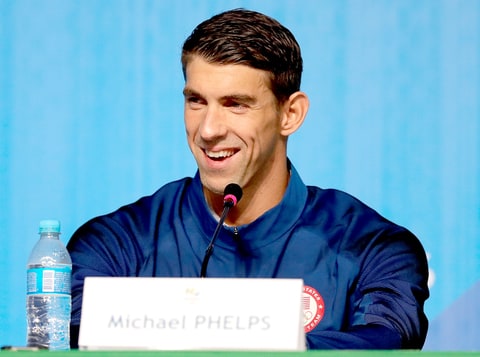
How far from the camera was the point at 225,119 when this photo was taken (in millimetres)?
2922

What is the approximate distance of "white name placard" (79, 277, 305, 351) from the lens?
2133mm

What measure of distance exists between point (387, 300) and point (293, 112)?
1.98ft

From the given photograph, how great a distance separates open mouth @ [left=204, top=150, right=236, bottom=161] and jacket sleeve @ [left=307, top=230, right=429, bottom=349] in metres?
0.43

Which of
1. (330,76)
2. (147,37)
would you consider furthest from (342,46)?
(147,37)

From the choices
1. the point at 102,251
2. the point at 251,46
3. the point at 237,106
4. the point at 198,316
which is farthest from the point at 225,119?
the point at 198,316

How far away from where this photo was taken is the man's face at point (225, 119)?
9.52ft

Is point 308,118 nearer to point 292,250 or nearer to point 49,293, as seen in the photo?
point 292,250

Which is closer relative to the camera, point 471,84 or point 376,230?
point 376,230

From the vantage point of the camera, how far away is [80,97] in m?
3.46

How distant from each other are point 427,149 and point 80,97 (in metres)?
1.01

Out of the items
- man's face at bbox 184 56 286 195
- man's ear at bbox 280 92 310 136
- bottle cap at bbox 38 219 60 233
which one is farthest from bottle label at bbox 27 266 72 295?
man's ear at bbox 280 92 310 136

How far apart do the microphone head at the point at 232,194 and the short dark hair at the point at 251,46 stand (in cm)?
34

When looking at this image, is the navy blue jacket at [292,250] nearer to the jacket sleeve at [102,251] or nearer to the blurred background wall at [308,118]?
the jacket sleeve at [102,251]

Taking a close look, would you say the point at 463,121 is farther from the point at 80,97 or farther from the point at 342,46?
the point at 80,97
